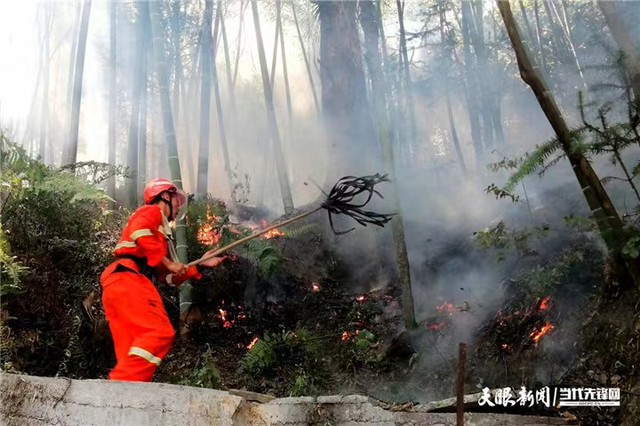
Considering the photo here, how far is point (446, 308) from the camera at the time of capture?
6281 mm

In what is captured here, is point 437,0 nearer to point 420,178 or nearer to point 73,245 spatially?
point 420,178

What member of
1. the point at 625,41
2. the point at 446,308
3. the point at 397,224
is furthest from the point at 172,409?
the point at 625,41

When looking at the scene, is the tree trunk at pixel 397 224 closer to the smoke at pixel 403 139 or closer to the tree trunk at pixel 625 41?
the smoke at pixel 403 139

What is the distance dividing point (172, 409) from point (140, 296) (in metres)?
0.89

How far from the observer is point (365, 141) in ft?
33.7

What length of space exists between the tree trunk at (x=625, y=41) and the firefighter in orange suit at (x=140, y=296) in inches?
164

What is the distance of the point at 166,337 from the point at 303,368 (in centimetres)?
225

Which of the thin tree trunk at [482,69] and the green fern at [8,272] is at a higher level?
the thin tree trunk at [482,69]

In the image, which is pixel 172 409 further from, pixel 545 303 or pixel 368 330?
pixel 368 330

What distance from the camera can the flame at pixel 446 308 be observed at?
20.1 ft

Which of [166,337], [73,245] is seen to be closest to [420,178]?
[73,245]

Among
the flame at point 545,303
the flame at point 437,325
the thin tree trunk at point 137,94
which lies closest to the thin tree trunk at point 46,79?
the thin tree trunk at point 137,94

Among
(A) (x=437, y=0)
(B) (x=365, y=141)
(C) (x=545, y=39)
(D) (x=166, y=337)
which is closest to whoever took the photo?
(D) (x=166, y=337)

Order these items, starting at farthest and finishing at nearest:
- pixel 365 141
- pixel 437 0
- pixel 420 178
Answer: pixel 437 0
pixel 420 178
pixel 365 141
